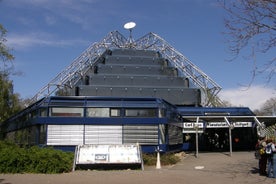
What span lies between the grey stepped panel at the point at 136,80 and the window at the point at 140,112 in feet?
103

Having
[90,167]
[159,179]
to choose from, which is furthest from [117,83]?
[159,179]

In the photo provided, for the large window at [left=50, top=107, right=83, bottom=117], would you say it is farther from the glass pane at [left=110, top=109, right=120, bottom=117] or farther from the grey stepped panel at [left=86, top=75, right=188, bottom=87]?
the grey stepped panel at [left=86, top=75, right=188, bottom=87]

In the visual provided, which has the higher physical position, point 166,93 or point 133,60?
point 133,60

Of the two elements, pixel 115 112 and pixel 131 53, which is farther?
pixel 131 53

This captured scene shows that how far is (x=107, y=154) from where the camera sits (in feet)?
62.3

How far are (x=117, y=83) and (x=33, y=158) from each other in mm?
40430

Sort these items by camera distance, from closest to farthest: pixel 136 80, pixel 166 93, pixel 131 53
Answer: pixel 166 93 → pixel 136 80 → pixel 131 53

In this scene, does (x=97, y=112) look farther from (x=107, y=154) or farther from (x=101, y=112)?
(x=107, y=154)

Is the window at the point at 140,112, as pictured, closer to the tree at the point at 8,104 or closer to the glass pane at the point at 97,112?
the glass pane at the point at 97,112

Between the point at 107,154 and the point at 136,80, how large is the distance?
135ft

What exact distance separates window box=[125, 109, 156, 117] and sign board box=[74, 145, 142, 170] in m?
5.91

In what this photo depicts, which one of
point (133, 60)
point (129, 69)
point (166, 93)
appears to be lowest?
point (166, 93)

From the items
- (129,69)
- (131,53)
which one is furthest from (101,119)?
(131,53)

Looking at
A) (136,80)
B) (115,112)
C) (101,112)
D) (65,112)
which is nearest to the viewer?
(65,112)
